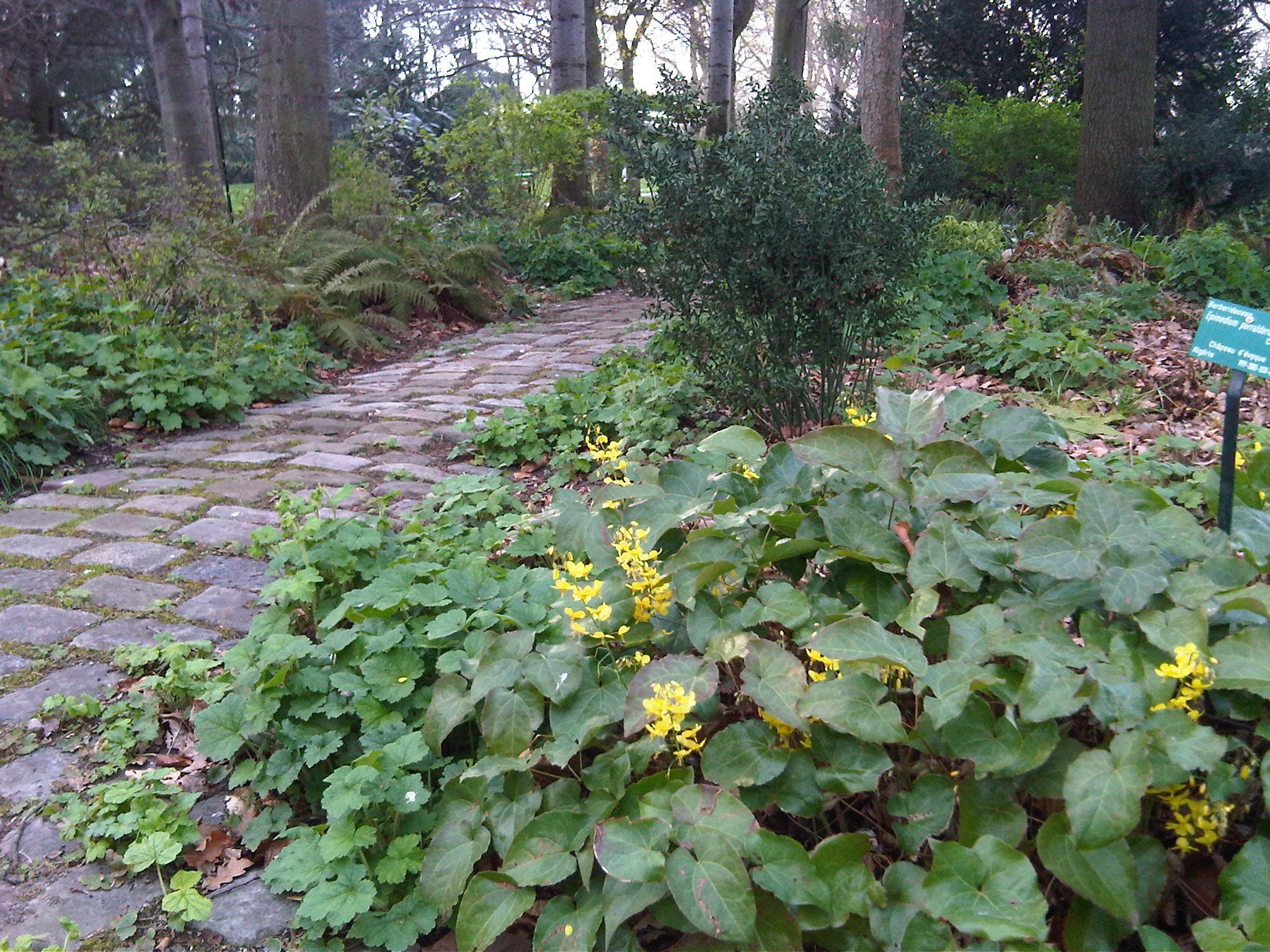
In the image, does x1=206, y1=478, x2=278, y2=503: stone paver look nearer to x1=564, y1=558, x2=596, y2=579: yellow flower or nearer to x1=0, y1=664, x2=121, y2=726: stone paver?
x1=0, y1=664, x2=121, y2=726: stone paver

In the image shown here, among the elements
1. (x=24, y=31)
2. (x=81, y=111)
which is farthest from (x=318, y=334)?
(x=81, y=111)

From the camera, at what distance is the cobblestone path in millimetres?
1999

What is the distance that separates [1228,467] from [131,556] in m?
3.37

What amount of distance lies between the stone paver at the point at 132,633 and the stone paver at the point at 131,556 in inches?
15.7

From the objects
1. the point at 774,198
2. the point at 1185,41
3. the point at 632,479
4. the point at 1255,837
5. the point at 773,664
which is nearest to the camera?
the point at 1255,837

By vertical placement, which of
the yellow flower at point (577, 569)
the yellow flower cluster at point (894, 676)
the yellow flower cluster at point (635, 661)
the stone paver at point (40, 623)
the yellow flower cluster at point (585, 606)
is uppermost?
the yellow flower at point (577, 569)

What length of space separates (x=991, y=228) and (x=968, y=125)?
15.2ft

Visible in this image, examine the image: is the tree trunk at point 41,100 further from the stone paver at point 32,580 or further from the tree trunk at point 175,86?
the stone paver at point 32,580

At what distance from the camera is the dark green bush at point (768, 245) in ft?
12.2

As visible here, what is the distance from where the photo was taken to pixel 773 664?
1707 millimetres

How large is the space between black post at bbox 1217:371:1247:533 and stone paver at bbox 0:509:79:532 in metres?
3.94

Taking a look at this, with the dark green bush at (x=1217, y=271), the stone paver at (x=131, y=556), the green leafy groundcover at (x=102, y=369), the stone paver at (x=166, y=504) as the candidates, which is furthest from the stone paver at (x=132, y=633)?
the dark green bush at (x=1217, y=271)

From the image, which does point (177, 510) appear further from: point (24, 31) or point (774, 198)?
point (24, 31)

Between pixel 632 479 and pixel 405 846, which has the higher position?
pixel 632 479
